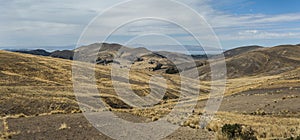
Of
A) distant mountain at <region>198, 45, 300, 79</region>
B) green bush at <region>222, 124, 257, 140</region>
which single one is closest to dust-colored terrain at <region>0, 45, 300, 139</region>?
green bush at <region>222, 124, 257, 140</region>

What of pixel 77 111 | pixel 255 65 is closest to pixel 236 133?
pixel 77 111

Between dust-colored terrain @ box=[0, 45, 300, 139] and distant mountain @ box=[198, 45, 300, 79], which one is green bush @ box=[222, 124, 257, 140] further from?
distant mountain @ box=[198, 45, 300, 79]

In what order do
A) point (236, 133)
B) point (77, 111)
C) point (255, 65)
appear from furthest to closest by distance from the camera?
1. point (255, 65)
2. point (77, 111)
3. point (236, 133)

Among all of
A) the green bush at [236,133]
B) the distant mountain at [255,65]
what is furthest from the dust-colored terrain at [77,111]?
the distant mountain at [255,65]

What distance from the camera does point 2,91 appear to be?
38.1m

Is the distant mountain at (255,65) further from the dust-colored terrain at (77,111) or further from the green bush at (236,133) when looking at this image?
the green bush at (236,133)

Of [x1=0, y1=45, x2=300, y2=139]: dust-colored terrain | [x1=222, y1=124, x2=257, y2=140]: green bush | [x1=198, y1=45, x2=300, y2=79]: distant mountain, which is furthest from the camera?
[x1=198, y1=45, x2=300, y2=79]: distant mountain

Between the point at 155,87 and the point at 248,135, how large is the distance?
57.4 m

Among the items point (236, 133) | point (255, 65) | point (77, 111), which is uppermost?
point (236, 133)

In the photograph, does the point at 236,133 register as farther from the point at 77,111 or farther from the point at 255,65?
the point at 255,65

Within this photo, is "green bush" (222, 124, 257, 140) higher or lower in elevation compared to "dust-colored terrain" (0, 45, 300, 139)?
higher

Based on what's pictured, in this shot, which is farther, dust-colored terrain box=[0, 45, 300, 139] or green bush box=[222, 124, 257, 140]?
dust-colored terrain box=[0, 45, 300, 139]

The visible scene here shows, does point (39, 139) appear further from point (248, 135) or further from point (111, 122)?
point (248, 135)

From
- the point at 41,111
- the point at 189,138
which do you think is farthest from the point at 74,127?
the point at 41,111
